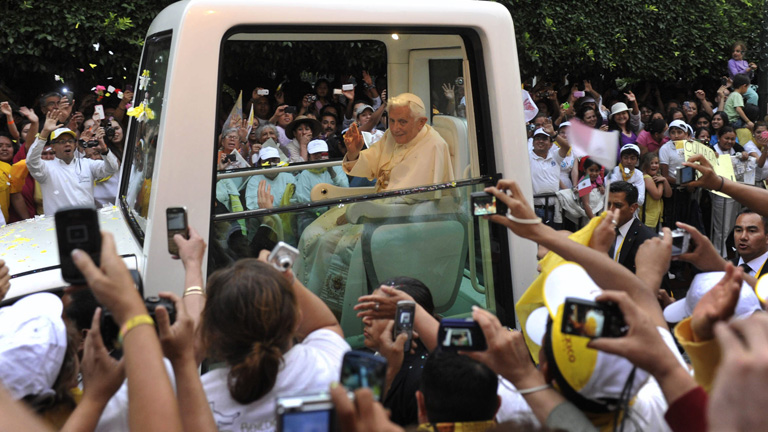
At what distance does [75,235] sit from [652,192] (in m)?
6.76

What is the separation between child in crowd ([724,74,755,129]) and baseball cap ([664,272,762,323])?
341 inches

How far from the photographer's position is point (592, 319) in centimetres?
155

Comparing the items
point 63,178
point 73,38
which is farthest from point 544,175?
point 73,38

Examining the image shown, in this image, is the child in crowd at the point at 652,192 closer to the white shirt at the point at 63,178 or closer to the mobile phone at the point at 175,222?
the white shirt at the point at 63,178

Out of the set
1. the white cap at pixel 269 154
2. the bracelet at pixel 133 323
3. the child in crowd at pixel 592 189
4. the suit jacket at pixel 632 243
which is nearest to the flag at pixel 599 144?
the bracelet at pixel 133 323

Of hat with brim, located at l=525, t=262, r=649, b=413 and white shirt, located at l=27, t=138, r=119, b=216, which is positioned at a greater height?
hat with brim, located at l=525, t=262, r=649, b=413

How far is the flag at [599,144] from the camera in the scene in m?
2.46

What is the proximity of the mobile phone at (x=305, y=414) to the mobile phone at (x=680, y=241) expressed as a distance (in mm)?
1541

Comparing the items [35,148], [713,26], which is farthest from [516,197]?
[713,26]

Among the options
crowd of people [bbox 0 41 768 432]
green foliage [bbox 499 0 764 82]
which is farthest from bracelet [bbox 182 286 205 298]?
green foliage [bbox 499 0 764 82]

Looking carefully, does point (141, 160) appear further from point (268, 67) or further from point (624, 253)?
point (268, 67)

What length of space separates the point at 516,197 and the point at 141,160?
1619 millimetres

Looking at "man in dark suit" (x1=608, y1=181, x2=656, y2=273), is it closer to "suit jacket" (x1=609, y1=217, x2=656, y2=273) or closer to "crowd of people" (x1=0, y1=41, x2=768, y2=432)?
"suit jacket" (x1=609, y1=217, x2=656, y2=273)

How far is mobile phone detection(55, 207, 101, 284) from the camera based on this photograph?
1.67 m
